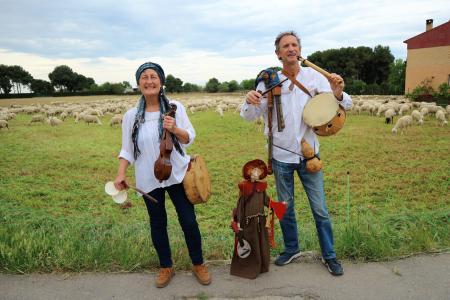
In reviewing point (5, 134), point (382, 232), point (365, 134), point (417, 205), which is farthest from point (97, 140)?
point (382, 232)

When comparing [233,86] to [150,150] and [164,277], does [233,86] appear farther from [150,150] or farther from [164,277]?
[164,277]

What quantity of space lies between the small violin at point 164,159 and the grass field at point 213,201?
110 centimetres

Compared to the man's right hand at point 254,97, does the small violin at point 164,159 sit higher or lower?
lower

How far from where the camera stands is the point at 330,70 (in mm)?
66188

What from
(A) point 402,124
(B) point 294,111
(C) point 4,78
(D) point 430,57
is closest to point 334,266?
(B) point 294,111

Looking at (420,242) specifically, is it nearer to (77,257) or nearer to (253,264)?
(253,264)

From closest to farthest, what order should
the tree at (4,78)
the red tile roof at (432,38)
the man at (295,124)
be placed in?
the man at (295,124), the red tile roof at (432,38), the tree at (4,78)

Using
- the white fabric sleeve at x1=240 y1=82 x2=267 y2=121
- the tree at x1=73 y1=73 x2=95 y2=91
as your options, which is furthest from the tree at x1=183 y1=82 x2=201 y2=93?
the white fabric sleeve at x1=240 y1=82 x2=267 y2=121

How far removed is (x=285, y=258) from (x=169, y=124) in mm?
1798

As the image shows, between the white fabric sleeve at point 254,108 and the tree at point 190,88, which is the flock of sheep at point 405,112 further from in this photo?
the tree at point 190,88

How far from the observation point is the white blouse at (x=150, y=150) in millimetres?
3221

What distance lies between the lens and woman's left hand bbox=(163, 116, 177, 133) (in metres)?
3.01

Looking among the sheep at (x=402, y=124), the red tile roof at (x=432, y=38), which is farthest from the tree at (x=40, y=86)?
the sheep at (x=402, y=124)

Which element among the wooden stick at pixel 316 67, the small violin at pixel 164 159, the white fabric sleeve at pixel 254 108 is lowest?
the small violin at pixel 164 159
